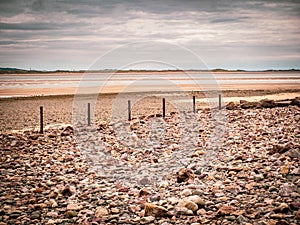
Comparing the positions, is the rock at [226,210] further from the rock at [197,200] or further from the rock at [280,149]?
the rock at [280,149]

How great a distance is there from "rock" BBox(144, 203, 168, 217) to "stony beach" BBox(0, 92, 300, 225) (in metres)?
0.02

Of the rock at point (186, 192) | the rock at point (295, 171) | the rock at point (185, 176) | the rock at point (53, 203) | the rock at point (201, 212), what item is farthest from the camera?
the rock at point (185, 176)

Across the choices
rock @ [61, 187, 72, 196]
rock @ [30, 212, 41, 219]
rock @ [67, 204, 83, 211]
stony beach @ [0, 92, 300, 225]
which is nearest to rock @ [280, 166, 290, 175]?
stony beach @ [0, 92, 300, 225]

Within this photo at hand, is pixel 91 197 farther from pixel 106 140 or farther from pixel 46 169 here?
pixel 106 140

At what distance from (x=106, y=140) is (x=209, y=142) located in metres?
4.17

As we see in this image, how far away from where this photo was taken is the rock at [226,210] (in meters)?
6.49

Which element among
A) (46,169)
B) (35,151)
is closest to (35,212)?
(46,169)

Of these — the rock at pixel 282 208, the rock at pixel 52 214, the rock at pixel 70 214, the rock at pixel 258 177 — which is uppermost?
the rock at pixel 258 177

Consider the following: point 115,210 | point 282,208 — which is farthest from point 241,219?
point 115,210

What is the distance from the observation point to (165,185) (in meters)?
8.49

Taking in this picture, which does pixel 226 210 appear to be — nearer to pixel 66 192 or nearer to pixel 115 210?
pixel 115 210

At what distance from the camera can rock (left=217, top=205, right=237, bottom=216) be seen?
6492mm

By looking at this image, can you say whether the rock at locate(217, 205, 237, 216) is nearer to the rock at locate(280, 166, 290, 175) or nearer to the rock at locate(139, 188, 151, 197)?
the rock at locate(139, 188, 151, 197)

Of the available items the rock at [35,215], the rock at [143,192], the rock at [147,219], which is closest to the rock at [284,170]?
the rock at [143,192]
